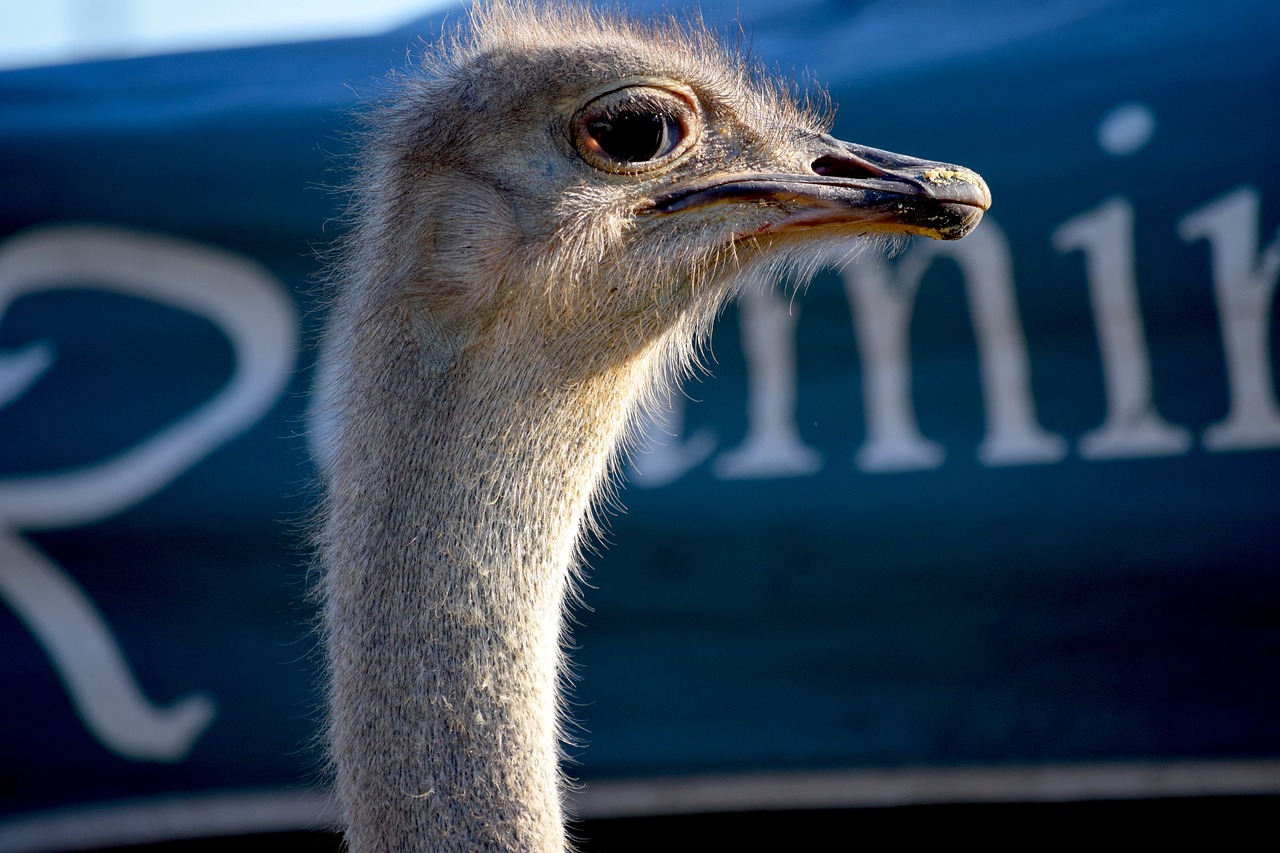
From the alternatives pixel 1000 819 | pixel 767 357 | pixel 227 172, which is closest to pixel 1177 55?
pixel 767 357

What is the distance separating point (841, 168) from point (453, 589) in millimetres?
811

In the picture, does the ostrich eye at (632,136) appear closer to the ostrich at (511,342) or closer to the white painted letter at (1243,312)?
the ostrich at (511,342)

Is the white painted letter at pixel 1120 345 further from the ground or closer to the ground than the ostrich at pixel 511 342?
further from the ground

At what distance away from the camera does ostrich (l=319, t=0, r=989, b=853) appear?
1516 millimetres

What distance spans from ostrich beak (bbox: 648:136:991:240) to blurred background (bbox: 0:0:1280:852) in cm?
152

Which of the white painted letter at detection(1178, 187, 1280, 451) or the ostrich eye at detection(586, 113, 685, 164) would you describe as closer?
the ostrich eye at detection(586, 113, 685, 164)

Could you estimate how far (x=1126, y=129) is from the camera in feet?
10.4

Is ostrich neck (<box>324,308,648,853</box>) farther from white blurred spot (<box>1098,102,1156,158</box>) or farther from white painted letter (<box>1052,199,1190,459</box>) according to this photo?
white blurred spot (<box>1098,102,1156,158</box>)

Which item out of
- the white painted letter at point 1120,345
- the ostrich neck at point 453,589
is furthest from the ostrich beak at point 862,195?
the white painted letter at point 1120,345

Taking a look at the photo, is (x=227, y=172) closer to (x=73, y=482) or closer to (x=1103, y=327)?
(x=73, y=482)

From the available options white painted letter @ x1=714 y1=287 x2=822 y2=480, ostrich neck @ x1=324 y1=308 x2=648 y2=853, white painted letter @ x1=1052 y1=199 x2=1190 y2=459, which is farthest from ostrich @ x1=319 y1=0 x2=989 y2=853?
white painted letter @ x1=1052 y1=199 x2=1190 y2=459

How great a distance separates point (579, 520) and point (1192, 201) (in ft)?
7.22

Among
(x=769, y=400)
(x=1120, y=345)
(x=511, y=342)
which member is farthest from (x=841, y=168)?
(x=1120, y=345)

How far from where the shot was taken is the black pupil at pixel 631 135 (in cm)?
165
